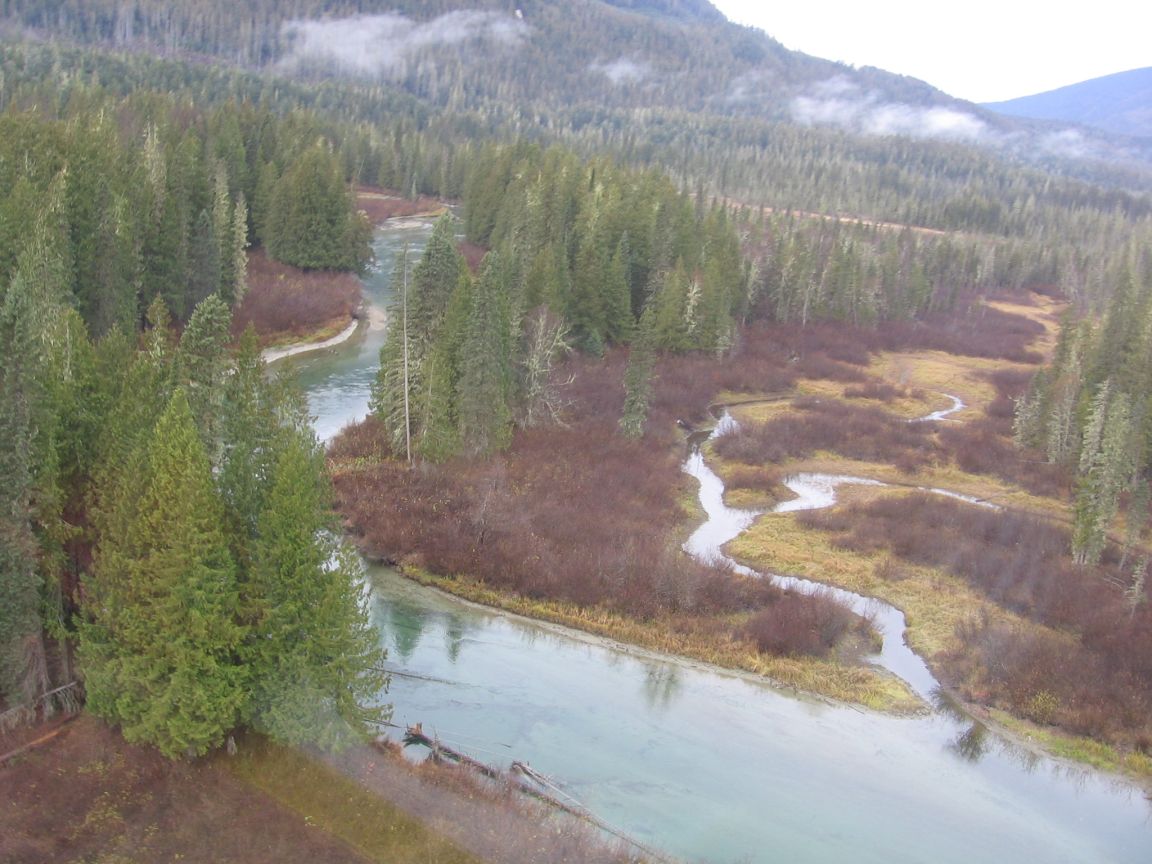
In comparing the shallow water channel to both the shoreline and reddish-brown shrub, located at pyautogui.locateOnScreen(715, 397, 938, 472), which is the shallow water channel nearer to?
reddish-brown shrub, located at pyautogui.locateOnScreen(715, 397, 938, 472)

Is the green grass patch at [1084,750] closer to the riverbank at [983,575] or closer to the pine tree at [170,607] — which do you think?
the riverbank at [983,575]

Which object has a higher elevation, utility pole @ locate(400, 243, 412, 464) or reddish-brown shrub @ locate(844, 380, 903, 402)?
utility pole @ locate(400, 243, 412, 464)

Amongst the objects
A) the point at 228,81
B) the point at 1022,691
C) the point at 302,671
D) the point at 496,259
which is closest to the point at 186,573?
the point at 302,671

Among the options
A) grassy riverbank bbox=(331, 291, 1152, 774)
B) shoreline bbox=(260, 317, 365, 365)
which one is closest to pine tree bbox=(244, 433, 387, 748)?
grassy riverbank bbox=(331, 291, 1152, 774)

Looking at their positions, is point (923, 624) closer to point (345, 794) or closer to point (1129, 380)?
point (345, 794)

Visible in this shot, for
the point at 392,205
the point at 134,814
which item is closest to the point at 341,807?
the point at 134,814

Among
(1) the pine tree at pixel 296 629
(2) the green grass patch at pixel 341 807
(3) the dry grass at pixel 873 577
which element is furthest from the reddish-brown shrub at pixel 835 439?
(2) the green grass patch at pixel 341 807
